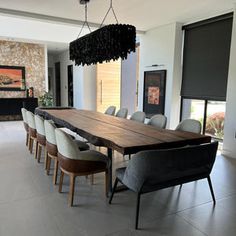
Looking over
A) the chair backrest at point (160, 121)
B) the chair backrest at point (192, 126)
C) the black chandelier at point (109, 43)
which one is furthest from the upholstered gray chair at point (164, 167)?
the black chandelier at point (109, 43)

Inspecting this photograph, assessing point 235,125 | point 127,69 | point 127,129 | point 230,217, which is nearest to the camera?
point 230,217

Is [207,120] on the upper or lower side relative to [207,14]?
lower

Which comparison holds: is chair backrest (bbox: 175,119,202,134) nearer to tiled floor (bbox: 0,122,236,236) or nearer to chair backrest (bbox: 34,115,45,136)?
tiled floor (bbox: 0,122,236,236)

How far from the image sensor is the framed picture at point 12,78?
816cm

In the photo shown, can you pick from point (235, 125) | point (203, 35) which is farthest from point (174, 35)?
point (235, 125)

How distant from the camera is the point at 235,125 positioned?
14.4 ft

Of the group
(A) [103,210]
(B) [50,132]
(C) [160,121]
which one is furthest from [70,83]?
(A) [103,210]

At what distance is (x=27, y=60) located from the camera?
8.56 meters

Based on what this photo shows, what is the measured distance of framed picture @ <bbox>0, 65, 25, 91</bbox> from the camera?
26.8 ft

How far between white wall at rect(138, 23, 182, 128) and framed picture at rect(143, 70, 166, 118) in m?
0.13

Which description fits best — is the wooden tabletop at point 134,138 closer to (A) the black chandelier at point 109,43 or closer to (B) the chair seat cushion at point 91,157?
(B) the chair seat cushion at point 91,157

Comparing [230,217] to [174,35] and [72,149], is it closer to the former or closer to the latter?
[72,149]

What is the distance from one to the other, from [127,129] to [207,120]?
2901mm

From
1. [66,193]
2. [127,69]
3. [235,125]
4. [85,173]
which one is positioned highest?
[127,69]
